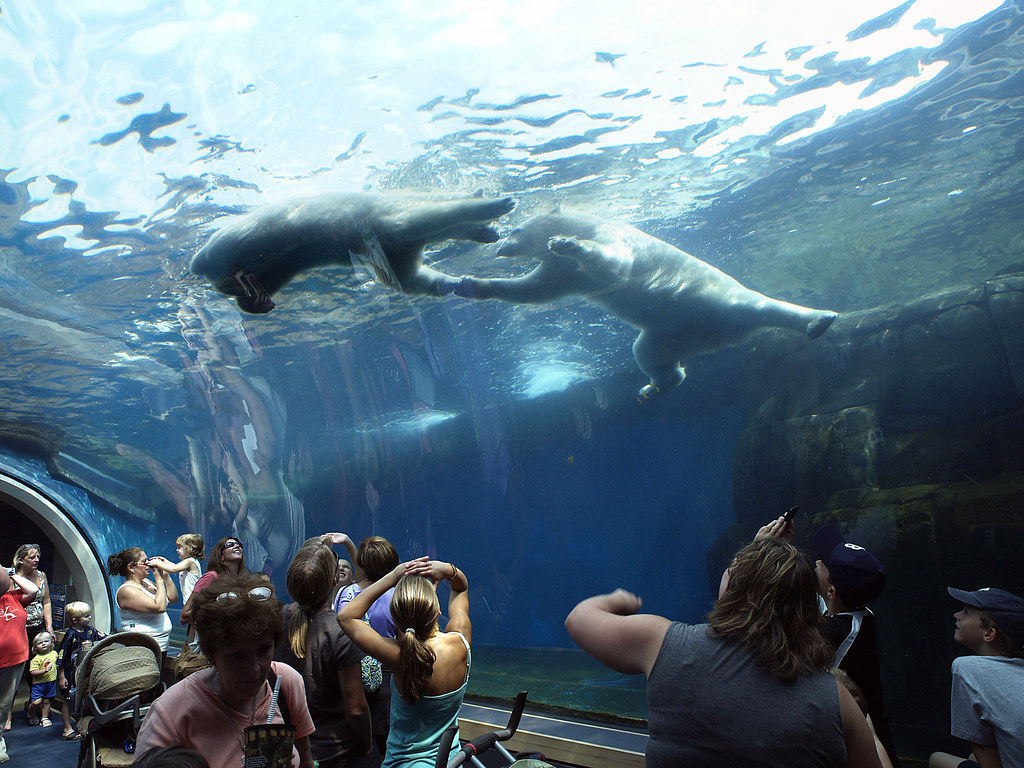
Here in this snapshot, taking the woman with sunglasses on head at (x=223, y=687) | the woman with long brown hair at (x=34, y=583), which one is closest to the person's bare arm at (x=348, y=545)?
the woman with sunglasses on head at (x=223, y=687)

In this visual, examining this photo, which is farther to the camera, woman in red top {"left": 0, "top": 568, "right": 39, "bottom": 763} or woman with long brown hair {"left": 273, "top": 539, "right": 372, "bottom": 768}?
woman in red top {"left": 0, "top": 568, "right": 39, "bottom": 763}

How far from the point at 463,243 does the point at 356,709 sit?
6.55 meters

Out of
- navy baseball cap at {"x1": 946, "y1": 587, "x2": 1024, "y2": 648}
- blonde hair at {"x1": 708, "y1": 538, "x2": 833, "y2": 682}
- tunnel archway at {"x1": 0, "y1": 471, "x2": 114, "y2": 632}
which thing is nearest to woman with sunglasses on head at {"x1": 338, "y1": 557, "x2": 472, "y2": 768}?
blonde hair at {"x1": 708, "y1": 538, "x2": 833, "y2": 682}

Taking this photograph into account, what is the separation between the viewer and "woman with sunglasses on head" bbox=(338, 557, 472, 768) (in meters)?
2.28

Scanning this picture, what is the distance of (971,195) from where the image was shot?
32.0ft

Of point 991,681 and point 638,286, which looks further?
point 638,286

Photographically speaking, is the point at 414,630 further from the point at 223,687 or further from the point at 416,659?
the point at 223,687

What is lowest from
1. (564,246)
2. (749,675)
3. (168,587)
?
(168,587)

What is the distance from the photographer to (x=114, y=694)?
3316 mm

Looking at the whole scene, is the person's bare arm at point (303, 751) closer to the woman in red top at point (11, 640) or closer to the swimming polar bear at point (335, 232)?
the swimming polar bear at point (335, 232)

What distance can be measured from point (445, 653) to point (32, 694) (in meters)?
7.86

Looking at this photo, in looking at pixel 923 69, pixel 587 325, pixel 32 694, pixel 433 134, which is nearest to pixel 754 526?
pixel 587 325

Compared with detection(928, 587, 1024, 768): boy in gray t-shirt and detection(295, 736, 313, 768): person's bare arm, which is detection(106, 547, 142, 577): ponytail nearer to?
detection(295, 736, 313, 768): person's bare arm

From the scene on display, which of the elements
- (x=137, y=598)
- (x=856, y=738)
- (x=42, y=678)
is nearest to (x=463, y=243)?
(x=137, y=598)
